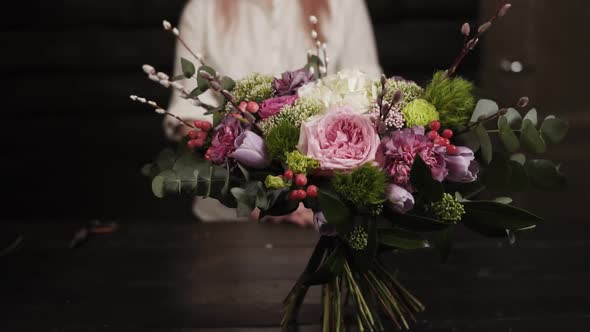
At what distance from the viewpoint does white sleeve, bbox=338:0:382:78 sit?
203 centimetres

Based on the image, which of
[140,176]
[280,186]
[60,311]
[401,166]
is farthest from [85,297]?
[140,176]

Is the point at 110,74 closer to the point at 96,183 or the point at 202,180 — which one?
the point at 96,183

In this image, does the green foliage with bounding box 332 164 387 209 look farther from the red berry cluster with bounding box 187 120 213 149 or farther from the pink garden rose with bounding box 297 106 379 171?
the red berry cluster with bounding box 187 120 213 149

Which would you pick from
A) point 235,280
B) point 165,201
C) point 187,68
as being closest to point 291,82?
point 187,68

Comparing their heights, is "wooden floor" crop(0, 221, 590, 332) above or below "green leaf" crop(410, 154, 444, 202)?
below

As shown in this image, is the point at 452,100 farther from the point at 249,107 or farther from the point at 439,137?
the point at 249,107

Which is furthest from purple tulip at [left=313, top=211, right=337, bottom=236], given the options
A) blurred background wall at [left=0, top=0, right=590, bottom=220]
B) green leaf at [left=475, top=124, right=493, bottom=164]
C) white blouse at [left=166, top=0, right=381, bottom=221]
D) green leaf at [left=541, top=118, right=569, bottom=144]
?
blurred background wall at [left=0, top=0, right=590, bottom=220]

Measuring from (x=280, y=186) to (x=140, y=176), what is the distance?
1.48 meters

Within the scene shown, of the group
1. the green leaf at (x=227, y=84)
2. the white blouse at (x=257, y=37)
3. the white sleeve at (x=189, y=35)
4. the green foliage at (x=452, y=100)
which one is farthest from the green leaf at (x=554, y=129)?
the white sleeve at (x=189, y=35)

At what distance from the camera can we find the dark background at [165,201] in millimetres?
1027

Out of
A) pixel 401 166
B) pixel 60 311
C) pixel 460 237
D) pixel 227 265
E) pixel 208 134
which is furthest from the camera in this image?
pixel 460 237

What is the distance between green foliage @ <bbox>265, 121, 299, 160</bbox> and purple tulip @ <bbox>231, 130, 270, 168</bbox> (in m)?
0.02

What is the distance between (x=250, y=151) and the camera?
751mm

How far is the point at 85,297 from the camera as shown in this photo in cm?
108
